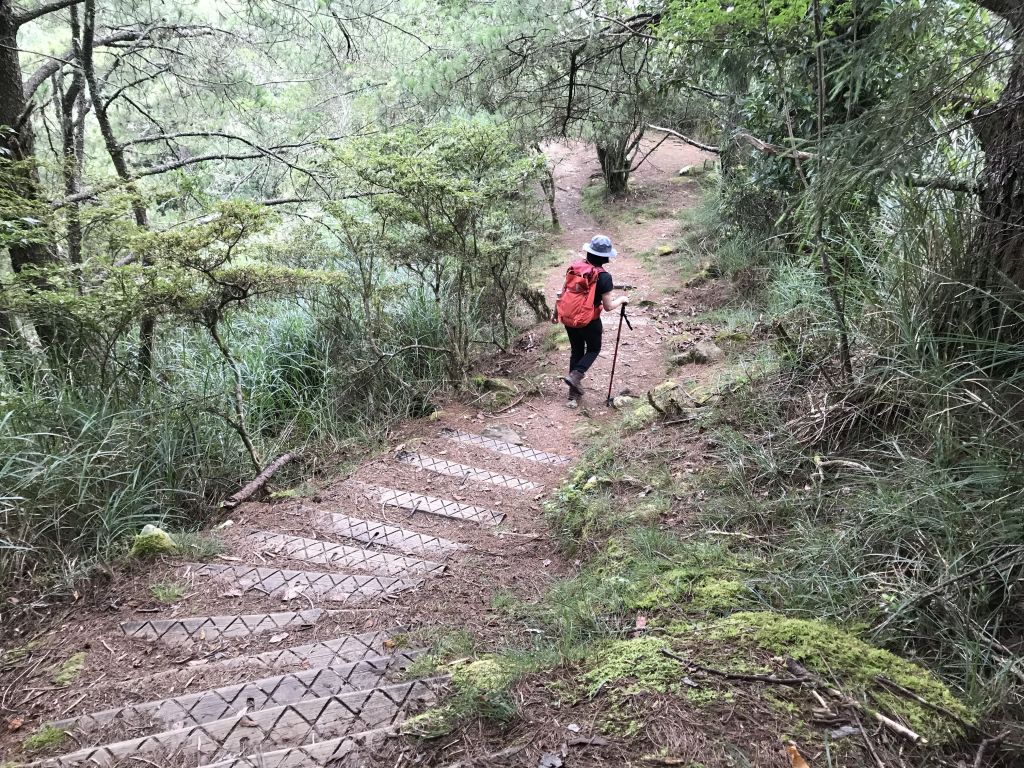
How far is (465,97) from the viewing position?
707 centimetres

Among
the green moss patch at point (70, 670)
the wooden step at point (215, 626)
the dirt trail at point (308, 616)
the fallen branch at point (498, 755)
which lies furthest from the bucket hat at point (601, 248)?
the green moss patch at point (70, 670)

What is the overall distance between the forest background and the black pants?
133 cm

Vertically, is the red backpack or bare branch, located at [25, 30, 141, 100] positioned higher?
bare branch, located at [25, 30, 141, 100]

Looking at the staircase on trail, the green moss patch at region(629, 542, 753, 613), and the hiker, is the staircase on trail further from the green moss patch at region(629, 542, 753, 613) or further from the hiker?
the hiker

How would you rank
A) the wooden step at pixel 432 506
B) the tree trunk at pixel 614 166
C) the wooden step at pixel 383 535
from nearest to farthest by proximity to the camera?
1. the wooden step at pixel 383 535
2. the wooden step at pixel 432 506
3. the tree trunk at pixel 614 166

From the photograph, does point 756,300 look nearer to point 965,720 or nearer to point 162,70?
point 965,720

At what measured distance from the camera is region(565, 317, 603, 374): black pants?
630cm

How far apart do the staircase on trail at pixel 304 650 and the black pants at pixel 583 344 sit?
5.63ft

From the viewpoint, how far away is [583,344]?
644 cm

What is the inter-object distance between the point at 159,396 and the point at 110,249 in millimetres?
1171

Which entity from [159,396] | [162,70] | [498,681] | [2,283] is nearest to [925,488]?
[498,681]

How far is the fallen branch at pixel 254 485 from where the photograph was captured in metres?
4.70

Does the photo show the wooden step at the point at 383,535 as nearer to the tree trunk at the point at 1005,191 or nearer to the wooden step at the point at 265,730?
the wooden step at the point at 265,730

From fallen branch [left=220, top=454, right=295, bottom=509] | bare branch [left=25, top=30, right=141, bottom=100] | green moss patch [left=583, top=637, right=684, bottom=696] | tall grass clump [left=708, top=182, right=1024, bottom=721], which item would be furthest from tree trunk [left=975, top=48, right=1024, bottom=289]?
bare branch [left=25, top=30, right=141, bottom=100]
